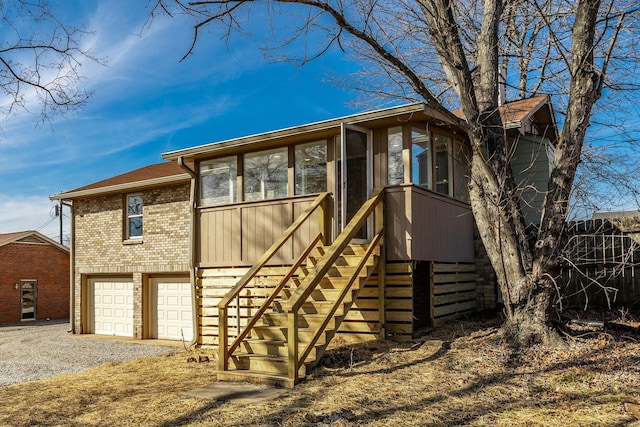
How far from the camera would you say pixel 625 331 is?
8359mm

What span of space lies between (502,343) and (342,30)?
489cm

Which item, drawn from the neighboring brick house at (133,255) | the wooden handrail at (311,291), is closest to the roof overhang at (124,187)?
the neighboring brick house at (133,255)

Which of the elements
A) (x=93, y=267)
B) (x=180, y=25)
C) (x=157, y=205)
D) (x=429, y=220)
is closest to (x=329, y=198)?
(x=429, y=220)

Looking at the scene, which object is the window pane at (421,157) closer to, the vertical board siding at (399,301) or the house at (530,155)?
the vertical board siding at (399,301)

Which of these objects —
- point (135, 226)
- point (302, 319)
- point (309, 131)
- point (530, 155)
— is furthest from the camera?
point (135, 226)

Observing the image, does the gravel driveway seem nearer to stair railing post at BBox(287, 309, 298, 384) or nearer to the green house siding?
stair railing post at BBox(287, 309, 298, 384)

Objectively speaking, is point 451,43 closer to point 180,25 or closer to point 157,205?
point 180,25

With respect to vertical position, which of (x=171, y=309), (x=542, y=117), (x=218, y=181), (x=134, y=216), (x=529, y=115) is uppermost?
(x=542, y=117)

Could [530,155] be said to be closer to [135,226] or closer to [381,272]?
[381,272]

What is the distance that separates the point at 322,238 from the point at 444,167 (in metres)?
2.93

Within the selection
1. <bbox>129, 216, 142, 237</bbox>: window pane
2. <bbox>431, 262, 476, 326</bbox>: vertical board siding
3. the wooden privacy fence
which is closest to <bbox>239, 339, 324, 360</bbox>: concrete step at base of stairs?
<bbox>431, 262, 476, 326</bbox>: vertical board siding

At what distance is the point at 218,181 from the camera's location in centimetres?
1184

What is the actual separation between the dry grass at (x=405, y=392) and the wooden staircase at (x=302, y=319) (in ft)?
1.34

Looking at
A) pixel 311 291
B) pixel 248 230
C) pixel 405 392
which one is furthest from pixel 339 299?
pixel 248 230
